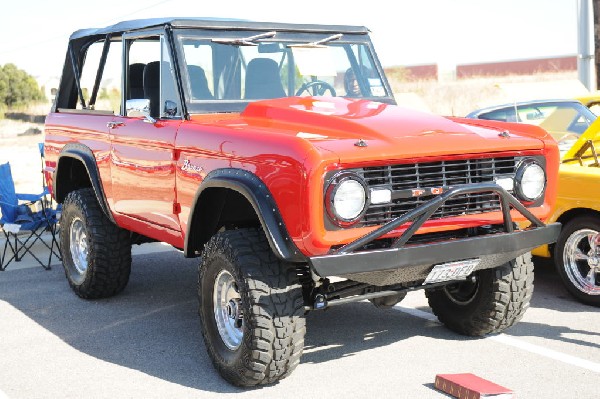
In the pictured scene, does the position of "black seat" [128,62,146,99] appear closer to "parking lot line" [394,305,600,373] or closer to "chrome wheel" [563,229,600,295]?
"parking lot line" [394,305,600,373]

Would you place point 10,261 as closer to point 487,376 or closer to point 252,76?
point 252,76

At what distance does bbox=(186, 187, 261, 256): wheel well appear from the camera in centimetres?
529

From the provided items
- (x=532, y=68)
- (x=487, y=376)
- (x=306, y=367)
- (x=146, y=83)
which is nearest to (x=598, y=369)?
(x=487, y=376)

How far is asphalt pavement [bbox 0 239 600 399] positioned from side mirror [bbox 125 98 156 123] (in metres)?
1.53

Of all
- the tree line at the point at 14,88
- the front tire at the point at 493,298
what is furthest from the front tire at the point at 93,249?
the tree line at the point at 14,88

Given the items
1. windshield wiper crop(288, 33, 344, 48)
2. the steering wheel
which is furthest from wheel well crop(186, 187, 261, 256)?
windshield wiper crop(288, 33, 344, 48)

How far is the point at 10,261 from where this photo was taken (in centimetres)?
887

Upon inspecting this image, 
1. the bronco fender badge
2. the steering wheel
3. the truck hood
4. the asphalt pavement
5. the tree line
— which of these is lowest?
the asphalt pavement

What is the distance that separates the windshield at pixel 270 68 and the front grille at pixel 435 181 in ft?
5.18

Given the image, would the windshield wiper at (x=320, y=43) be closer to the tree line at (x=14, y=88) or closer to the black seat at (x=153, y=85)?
the black seat at (x=153, y=85)

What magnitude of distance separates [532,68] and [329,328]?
71.9 m

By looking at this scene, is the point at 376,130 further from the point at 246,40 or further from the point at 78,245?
the point at 78,245

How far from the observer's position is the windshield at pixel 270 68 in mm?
5941

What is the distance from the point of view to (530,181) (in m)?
5.19
